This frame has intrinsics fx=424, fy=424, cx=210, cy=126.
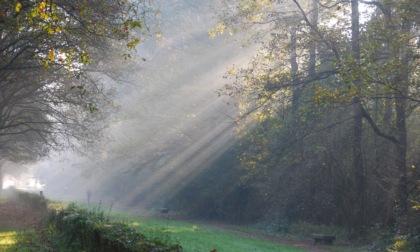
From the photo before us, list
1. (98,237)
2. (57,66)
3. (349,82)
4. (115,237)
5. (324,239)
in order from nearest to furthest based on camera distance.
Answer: (115,237)
(98,237)
(349,82)
(57,66)
(324,239)

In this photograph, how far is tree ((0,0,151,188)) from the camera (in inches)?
452

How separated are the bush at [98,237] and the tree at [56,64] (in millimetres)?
3053

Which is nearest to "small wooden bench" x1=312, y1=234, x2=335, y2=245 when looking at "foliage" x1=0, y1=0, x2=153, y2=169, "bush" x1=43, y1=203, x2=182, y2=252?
"bush" x1=43, y1=203, x2=182, y2=252

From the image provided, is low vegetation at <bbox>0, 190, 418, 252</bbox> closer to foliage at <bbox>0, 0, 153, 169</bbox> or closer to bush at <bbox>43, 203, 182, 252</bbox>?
bush at <bbox>43, 203, 182, 252</bbox>

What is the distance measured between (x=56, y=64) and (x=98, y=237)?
556cm

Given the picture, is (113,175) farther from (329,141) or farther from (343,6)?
(343,6)

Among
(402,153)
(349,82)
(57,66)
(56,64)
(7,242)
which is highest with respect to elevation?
(57,66)

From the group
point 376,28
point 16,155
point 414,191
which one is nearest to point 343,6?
point 376,28

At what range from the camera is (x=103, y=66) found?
22.5 meters

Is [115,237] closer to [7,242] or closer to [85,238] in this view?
[85,238]

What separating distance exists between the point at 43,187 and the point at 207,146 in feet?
309

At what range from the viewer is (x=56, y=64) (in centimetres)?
1239

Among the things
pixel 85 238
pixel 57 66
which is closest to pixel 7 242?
pixel 85 238

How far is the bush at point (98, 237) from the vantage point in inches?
284
